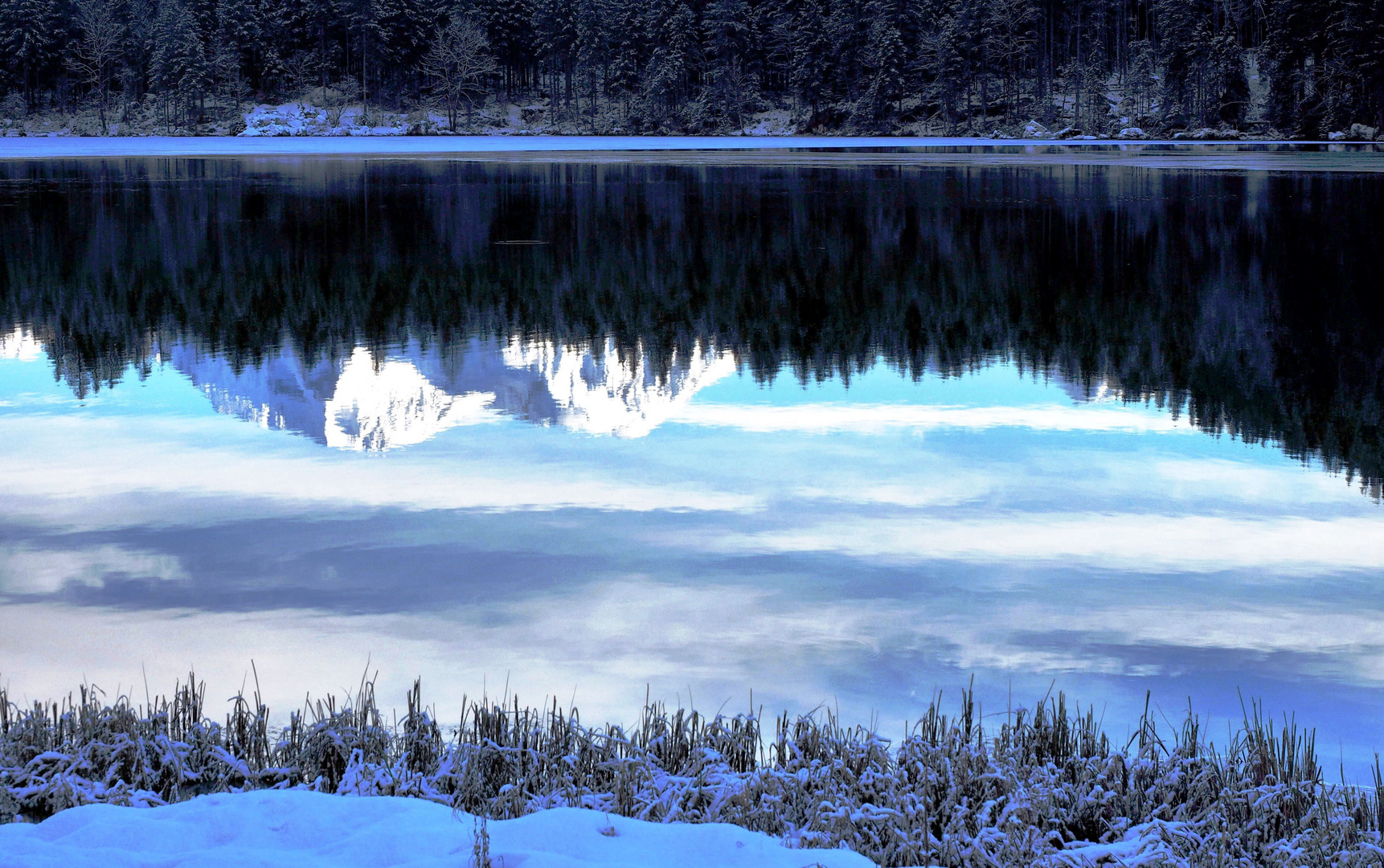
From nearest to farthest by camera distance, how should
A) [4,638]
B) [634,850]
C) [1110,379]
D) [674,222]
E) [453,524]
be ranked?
[634,850], [4,638], [453,524], [1110,379], [674,222]

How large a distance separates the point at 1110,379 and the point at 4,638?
12412mm

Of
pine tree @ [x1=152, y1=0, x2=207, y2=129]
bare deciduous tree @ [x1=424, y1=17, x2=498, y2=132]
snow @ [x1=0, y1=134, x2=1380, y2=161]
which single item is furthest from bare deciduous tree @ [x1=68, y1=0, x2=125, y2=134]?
bare deciduous tree @ [x1=424, y1=17, x2=498, y2=132]

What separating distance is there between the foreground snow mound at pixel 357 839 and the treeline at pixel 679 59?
412 feet

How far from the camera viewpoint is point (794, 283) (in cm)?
2545

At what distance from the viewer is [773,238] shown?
32.1 meters

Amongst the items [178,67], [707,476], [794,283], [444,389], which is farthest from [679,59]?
[707,476]

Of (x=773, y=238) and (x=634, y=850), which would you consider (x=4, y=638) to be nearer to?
(x=634, y=850)

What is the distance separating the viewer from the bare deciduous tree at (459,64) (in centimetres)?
15750

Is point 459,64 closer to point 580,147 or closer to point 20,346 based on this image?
point 580,147

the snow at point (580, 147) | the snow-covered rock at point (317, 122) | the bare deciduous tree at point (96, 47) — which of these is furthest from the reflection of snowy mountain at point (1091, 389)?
the bare deciduous tree at point (96, 47)

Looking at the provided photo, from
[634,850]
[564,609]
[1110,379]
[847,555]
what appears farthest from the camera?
[1110,379]

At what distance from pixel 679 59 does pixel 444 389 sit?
139599 mm

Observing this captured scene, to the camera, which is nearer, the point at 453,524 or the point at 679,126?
the point at 453,524

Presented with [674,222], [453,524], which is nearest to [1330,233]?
[674,222]
